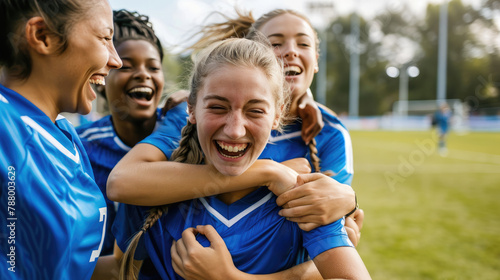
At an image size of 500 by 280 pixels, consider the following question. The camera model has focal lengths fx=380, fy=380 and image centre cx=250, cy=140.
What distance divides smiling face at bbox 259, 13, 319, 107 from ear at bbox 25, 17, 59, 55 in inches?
45.5

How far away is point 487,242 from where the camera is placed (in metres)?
4.79

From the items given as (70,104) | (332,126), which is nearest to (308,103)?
(332,126)

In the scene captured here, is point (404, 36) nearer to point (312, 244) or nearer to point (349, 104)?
point (349, 104)

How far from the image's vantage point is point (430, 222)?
5.70 metres

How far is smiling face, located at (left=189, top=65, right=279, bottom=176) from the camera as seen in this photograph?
4.59 ft

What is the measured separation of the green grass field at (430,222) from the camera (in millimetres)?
4004

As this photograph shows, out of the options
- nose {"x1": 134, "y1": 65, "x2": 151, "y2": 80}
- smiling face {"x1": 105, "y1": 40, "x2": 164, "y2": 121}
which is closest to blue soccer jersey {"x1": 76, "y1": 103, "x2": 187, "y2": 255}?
smiling face {"x1": 105, "y1": 40, "x2": 164, "y2": 121}

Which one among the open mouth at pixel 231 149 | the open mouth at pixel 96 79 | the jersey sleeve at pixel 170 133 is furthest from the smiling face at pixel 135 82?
the open mouth at pixel 231 149

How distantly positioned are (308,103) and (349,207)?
0.73 metres

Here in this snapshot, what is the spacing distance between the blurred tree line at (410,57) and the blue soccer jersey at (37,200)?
28.2m

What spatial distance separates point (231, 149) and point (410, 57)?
3935 cm

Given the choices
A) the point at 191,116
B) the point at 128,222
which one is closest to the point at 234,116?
the point at 191,116

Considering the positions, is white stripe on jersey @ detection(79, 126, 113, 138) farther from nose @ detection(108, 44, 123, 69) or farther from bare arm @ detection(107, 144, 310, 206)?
nose @ detection(108, 44, 123, 69)

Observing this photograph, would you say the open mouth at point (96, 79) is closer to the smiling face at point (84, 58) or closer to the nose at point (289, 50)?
the smiling face at point (84, 58)
